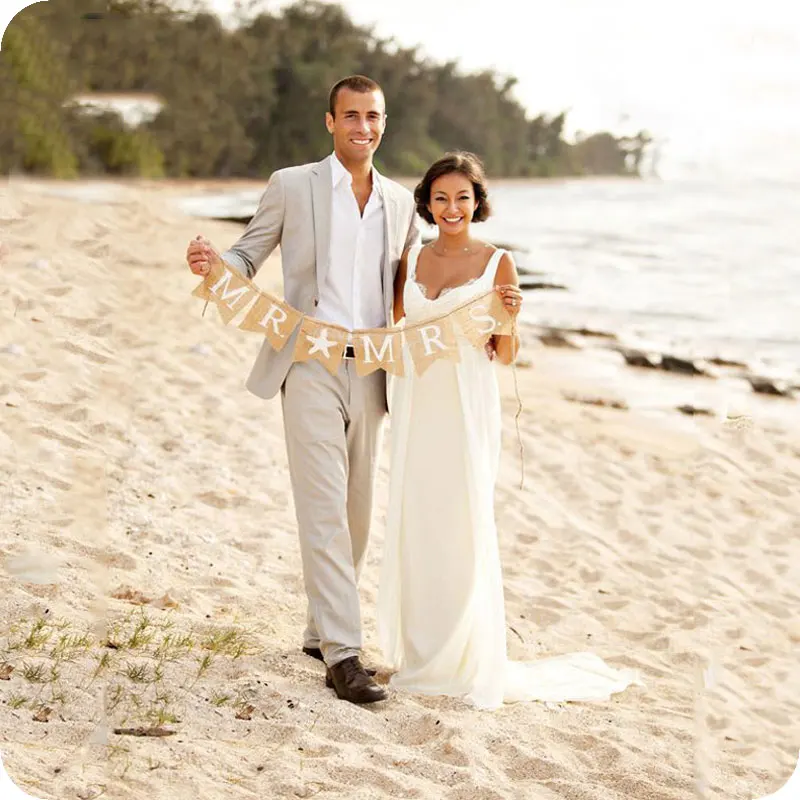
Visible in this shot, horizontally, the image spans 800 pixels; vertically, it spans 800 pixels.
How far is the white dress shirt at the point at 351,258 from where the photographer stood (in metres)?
3.91

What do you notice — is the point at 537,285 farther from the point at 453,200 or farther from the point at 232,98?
the point at 453,200

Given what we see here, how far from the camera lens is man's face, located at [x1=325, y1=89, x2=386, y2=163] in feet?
12.6

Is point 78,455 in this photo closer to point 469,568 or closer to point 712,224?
point 469,568

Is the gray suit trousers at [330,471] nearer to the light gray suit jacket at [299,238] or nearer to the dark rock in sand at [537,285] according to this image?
the light gray suit jacket at [299,238]

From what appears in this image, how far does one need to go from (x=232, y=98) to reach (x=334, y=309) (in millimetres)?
21198

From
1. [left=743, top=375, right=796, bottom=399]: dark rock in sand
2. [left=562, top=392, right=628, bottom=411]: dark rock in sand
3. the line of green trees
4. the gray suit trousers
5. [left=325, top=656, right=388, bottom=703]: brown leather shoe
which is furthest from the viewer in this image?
the line of green trees

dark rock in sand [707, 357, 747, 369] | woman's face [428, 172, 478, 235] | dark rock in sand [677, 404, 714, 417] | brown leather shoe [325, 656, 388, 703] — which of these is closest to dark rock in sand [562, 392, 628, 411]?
dark rock in sand [677, 404, 714, 417]

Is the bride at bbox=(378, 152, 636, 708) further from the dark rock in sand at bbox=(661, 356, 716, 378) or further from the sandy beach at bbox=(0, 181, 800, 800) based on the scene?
the dark rock in sand at bbox=(661, 356, 716, 378)

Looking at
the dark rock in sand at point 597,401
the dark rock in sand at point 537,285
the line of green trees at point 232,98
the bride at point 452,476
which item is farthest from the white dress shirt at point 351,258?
the dark rock in sand at point 537,285

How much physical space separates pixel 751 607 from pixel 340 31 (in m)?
20.9

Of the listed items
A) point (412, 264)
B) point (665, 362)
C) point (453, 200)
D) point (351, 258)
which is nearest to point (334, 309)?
point (351, 258)

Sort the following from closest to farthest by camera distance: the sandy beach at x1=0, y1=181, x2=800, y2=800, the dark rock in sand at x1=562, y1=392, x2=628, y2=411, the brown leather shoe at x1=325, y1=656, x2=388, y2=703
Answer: the sandy beach at x1=0, y1=181, x2=800, y2=800 → the brown leather shoe at x1=325, y1=656, x2=388, y2=703 → the dark rock in sand at x1=562, y1=392, x2=628, y2=411

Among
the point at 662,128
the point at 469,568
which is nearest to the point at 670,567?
the point at 469,568

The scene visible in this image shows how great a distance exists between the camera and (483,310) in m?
3.82
